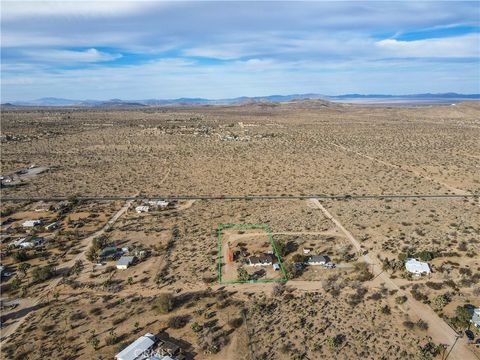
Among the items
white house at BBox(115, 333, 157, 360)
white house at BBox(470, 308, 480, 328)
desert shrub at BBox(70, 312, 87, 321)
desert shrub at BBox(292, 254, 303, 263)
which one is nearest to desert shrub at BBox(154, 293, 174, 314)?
white house at BBox(115, 333, 157, 360)

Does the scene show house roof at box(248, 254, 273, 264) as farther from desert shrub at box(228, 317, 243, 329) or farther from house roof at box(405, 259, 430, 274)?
house roof at box(405, 259, 430, 274)

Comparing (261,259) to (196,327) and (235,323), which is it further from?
(196,327)

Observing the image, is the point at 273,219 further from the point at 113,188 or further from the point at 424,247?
the point at 113,188

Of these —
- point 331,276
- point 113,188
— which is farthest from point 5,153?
point 331,276

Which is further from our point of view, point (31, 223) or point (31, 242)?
point (31, 223)

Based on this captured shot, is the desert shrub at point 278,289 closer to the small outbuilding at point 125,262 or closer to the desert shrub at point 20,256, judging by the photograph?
the small outbuilding at point 125,262

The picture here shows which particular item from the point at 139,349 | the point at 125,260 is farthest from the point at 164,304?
the point at 125,260
